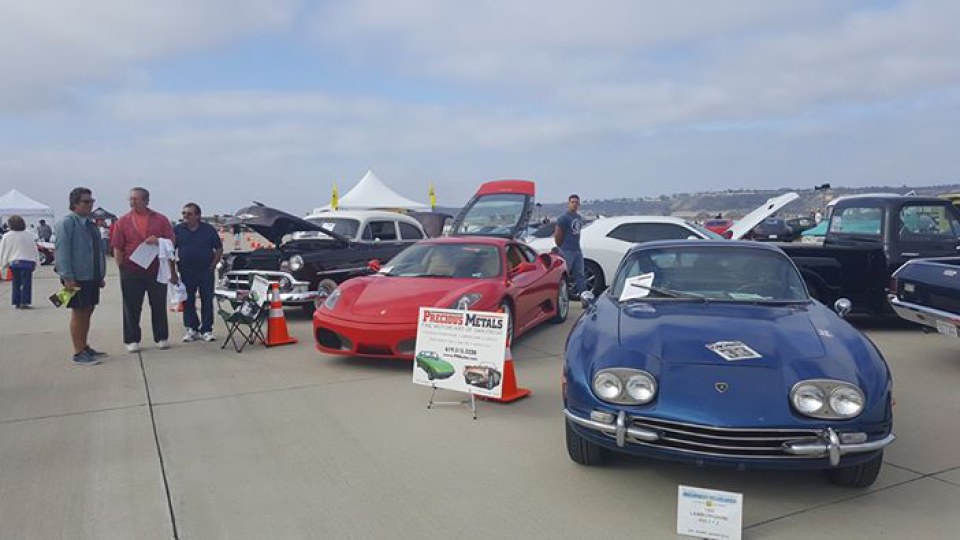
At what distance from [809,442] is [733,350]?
0.65 meters

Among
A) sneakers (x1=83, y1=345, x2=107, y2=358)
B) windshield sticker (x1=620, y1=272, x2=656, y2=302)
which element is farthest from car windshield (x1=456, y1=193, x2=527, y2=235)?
windshield sticker (x1=620, y1=272, x2=656, y2=302)

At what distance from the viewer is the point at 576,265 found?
1119 centimetres

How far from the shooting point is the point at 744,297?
4.92 meters

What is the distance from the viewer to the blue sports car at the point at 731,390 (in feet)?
11.2

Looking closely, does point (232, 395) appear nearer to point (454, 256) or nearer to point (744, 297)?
point (454, 256)

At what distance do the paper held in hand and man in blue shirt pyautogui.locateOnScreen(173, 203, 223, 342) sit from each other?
729 mm

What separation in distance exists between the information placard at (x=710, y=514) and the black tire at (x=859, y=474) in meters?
0.99

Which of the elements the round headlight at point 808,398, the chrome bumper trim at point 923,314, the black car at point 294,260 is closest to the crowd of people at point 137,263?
the black car at point 294,260

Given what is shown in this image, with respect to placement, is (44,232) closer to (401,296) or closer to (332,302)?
(332,302)

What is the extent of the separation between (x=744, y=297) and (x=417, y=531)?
2.91 m

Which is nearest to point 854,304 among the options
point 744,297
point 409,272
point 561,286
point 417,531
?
point 561,286

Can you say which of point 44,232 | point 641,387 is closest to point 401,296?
point 641,387

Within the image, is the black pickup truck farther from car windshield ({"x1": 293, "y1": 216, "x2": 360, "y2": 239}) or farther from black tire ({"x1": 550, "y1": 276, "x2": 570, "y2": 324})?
car windshield ({"x1": 293, "y1": 216, "x2": 360, "y2": 239})

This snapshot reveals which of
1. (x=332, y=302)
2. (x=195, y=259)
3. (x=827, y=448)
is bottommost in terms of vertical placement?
(x=827, y=448)
